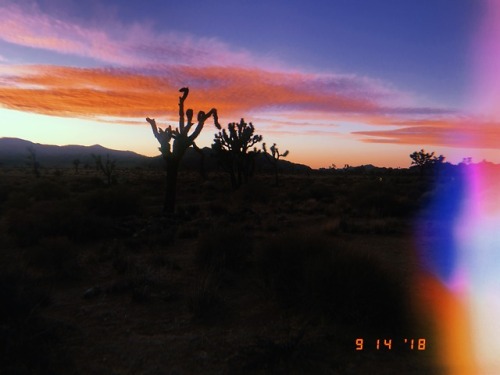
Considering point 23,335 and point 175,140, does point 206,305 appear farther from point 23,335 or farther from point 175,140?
point 175,140

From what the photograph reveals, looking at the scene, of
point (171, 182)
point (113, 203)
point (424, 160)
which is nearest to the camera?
point (113, 203)

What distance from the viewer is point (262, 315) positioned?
24.1 ft

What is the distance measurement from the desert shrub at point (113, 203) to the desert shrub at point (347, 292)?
43.1 feet

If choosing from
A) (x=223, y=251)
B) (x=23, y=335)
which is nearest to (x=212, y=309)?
(x=223, y=251)

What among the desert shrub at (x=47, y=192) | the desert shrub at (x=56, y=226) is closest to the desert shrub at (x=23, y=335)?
the desert shrub at (x=56, y=226)

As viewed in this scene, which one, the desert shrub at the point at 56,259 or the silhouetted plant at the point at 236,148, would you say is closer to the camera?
the desert shrub at the point at 56,259

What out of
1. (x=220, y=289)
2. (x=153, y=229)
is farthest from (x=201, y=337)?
(x=153, y=229)

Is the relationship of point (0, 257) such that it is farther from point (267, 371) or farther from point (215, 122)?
point (215, 122)

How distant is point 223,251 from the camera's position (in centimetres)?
1025

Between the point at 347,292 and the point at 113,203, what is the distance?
1506 cm

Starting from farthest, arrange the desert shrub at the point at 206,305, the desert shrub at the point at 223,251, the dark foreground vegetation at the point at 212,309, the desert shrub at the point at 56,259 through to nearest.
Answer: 1. the desert shrub at the point at 223,251
2. the desert shrub at the point at 56,259
3. the desert shrub at the point at 206,305
4. the dark foreground vegetation at the point at 212,309

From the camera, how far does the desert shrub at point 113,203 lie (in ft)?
61.6
